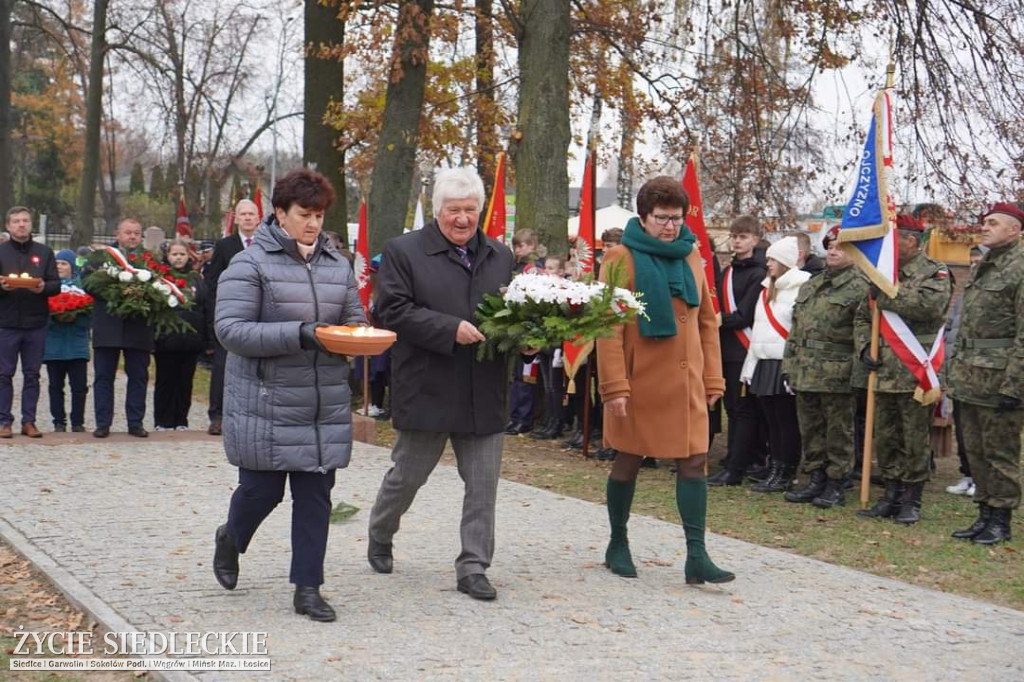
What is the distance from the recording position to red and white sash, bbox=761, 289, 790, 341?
10227 millimetres

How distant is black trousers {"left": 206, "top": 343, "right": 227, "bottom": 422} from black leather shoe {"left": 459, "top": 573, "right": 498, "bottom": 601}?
5781mm

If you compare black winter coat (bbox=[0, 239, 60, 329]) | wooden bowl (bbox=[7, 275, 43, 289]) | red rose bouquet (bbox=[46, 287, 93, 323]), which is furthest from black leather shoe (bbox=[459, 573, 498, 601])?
red rose bouquet (bbox=[46, 287, 93, 323])

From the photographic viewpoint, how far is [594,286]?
6293 millimetres

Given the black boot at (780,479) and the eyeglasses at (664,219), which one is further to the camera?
the black boot at (780,479)

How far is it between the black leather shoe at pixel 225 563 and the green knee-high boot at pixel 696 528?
2330 mm

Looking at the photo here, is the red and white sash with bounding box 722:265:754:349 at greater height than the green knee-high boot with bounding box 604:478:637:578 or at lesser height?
greater

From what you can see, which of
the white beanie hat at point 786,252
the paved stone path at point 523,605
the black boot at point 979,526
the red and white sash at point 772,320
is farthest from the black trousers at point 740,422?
the black boot at point 979,526

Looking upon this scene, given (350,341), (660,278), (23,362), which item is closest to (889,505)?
(660,278)

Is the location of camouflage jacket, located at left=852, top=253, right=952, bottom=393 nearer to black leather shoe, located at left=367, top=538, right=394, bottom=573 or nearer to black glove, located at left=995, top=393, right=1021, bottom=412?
black glove, located at left=995, top=393, right=1021, bottom=412

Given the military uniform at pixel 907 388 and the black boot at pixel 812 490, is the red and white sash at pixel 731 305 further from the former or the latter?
the military uniform at pixel 907 388

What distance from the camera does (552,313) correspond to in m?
6.17

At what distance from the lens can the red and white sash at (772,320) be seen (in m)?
10.2

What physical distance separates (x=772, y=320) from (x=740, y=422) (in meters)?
0.97

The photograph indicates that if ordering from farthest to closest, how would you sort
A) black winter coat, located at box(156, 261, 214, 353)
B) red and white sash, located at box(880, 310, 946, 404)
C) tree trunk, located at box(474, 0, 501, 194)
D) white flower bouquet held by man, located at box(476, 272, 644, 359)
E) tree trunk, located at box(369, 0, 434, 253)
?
tree trunk, located at box(474, 0, 501, 194), tree trunk, located at box(369, 0, 434, 253), black winter coat, located at box(156, 261, 214, 353), red and white sash, located at box(880, 310, 946, 404), white flower bouquet held by man, located at box(476, 272, 644, 359)
